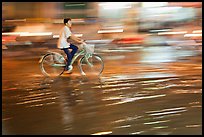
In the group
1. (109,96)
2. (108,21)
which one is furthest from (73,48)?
(108,21)

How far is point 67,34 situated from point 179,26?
16.0m

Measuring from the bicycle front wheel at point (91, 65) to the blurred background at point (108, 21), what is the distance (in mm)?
11147

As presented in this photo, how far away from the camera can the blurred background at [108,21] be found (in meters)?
22.4

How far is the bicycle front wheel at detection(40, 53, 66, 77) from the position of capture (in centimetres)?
1039

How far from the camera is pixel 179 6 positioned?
24953 millimetres

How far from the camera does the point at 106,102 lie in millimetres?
7371

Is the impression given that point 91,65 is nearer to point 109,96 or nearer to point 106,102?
point 109,96

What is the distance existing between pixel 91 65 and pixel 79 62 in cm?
34

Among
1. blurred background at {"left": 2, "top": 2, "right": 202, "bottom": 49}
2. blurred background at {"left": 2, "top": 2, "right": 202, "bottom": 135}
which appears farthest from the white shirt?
blurred background at {"left": 2, "top": 2, "right": 202, "bottom": 49}

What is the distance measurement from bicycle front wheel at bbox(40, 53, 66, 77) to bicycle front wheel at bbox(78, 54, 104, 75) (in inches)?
20.5

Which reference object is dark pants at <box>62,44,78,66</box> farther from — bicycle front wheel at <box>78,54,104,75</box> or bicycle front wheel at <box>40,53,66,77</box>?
bicycle front wheel at <box>78,54,104,75</box>

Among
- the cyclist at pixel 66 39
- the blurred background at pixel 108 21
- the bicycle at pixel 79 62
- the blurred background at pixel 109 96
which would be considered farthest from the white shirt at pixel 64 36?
the blurred background at pixel 108 21

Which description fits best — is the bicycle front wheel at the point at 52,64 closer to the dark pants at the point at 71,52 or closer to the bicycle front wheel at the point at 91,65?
the dark pants at the point at 71,52

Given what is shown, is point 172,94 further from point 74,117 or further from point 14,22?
point 14,22
